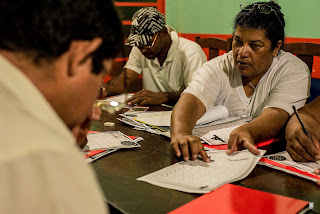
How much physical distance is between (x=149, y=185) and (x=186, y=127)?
1.56 ft

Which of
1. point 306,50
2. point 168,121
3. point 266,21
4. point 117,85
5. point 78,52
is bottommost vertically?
point 117,85

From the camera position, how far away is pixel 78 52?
0.43 meters

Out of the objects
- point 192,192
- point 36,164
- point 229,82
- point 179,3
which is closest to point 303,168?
point 192,192

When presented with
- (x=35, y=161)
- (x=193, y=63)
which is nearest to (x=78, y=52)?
(x=35, y=161)

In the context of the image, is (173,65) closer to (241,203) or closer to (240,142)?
(240,142)

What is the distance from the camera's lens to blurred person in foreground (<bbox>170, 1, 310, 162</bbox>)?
155cm

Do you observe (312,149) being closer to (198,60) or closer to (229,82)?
(229,82)

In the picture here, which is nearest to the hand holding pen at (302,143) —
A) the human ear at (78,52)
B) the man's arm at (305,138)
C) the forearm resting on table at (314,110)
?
the man's arm at (305,138)

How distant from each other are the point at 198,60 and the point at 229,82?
65cm

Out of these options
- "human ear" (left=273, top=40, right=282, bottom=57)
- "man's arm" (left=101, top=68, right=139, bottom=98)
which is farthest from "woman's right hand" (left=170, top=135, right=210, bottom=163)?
"man's arm" (left=101, top=68, right=139, bottom=98)

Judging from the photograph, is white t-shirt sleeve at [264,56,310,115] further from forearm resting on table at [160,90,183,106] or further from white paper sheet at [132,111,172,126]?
forearm resting on table at [160,90,183,106]

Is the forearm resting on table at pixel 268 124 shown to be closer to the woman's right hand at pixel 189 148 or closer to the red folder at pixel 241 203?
the woman's right hand at pixel 189 148

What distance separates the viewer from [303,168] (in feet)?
3.58

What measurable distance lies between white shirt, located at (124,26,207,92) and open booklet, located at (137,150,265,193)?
137 centimetres
